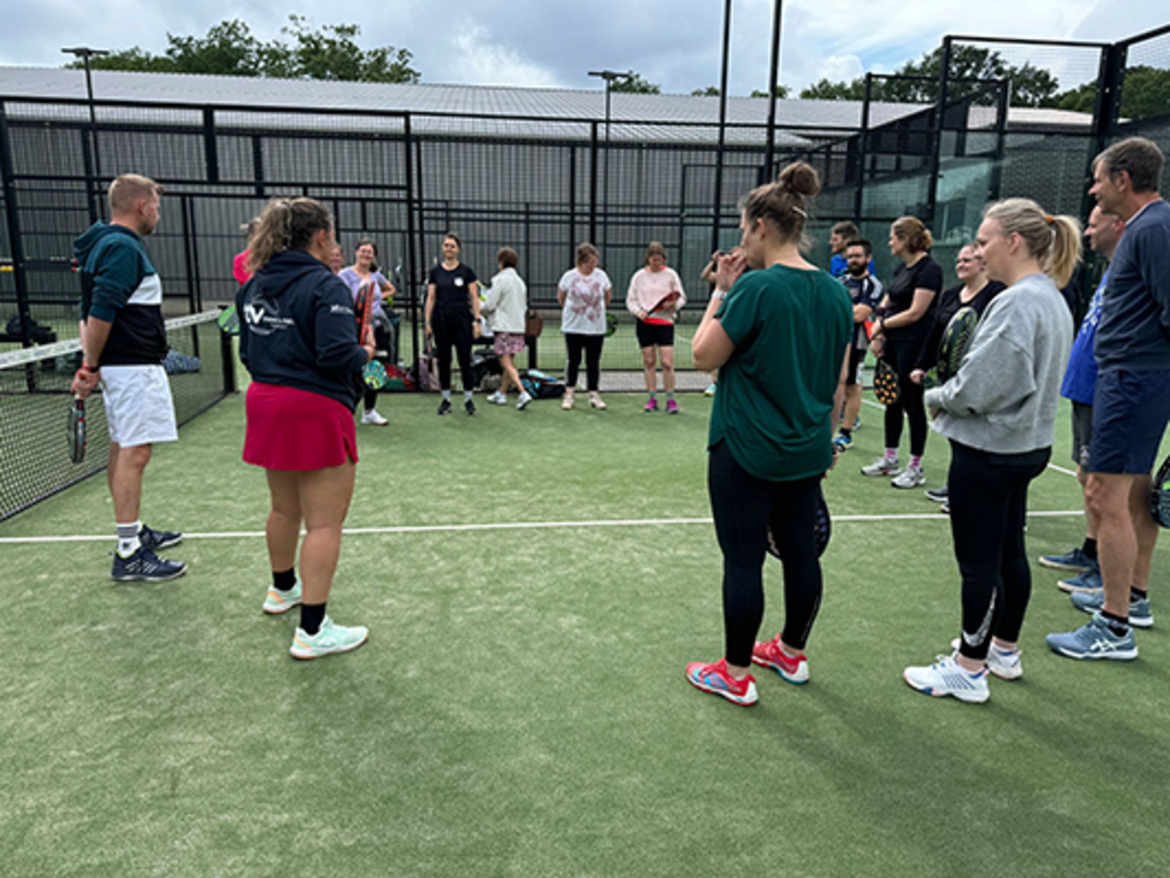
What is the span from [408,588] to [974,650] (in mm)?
2553

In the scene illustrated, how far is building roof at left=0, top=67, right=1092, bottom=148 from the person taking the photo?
1953 centimetres

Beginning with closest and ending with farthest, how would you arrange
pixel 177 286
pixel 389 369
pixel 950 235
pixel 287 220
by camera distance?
pixel 287 220 < pixel 389 369 < pixel 950 235 < pixel 177 286

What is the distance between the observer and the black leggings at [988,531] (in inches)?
105

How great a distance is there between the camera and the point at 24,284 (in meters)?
8.35

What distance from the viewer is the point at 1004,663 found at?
3.10m

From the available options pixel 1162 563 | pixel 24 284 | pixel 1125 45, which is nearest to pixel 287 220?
pixel 1162 563

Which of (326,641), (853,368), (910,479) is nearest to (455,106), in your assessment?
(853,368)

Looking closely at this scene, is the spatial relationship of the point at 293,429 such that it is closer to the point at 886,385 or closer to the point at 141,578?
the point at 141,578

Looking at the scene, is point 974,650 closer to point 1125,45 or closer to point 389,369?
point 389,369

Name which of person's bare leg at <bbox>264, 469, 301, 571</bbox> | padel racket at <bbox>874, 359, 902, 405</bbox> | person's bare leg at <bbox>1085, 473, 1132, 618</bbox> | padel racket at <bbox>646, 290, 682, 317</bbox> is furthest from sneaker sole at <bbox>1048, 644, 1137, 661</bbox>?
padel racket at <bbox>646, 290, 682, 317</bbox>

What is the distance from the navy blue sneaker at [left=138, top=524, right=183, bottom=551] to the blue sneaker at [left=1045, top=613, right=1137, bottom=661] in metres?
4.52

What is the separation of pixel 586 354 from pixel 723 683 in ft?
20.6

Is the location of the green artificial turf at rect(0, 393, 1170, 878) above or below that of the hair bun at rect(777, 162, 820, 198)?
below

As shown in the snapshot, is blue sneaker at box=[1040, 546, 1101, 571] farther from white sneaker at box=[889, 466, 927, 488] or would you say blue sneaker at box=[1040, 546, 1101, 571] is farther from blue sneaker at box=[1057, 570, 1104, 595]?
white sneaker at box=[889, 466, 927, 488]
